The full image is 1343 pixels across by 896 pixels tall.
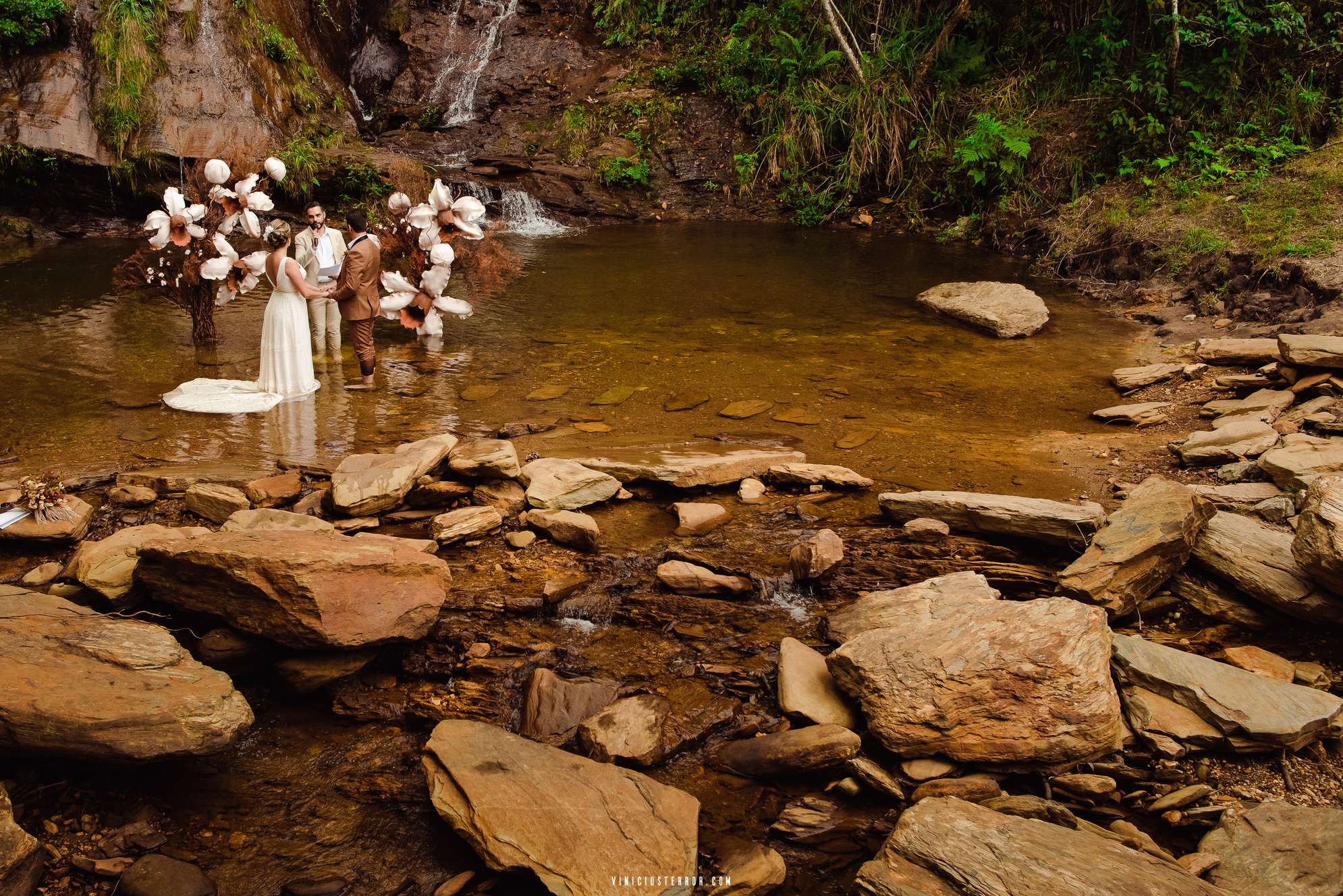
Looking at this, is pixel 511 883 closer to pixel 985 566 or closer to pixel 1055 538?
pixel 985 566

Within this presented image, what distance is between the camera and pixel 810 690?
378 cm

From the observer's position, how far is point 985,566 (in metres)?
4.77

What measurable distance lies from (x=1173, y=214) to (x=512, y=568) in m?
10.6

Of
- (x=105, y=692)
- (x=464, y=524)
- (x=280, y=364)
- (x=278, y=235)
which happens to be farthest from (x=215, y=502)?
(x=278, y=235)

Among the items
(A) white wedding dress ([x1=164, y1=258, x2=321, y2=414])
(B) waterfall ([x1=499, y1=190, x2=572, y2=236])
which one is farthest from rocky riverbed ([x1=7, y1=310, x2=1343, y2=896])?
(B) waterfall ([x1=499, y1=190, x2=572, y2=236])

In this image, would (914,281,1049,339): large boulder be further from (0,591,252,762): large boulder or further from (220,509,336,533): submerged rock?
(0,591,252,762): large boulder

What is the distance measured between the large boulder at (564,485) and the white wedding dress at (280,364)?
2.90 m

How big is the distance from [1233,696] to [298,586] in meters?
3.71

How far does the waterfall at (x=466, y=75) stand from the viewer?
60.4 feet

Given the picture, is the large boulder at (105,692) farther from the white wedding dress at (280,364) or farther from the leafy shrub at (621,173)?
the leafy shrub at (621,173)

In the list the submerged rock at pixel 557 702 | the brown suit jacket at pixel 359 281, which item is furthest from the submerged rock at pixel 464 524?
the brown suit jacket at pixel 359 281

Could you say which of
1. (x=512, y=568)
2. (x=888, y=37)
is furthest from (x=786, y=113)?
(x=512, y=568)

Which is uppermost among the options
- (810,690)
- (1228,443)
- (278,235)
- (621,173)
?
(621,173)

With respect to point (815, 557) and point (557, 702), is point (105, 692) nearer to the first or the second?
point (557, 702)
